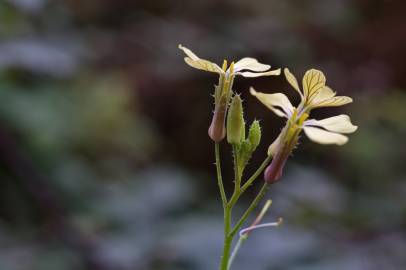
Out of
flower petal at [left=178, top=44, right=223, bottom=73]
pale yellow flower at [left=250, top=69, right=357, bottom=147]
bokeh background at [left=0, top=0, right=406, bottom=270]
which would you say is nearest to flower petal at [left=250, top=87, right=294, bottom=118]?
pale yellow flower at [left=250, top=69, right=357, bottom=147]

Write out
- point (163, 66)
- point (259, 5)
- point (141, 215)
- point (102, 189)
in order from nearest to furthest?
point (141, 215) → point (102, 189) → point (163, 66) → point (259, 5)

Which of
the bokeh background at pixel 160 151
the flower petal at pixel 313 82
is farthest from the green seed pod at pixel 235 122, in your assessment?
the bokeh background at pixel 160 151

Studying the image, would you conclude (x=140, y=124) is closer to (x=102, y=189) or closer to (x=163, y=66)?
(x=163, y=66)

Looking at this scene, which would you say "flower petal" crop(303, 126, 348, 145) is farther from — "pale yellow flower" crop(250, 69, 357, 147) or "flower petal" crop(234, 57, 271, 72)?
"flower petal" crop(234, 57, 271, 72)

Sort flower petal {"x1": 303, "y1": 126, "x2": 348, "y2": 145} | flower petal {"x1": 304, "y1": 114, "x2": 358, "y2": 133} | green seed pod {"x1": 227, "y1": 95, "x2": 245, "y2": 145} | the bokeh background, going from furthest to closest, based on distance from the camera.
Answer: the bokeh background → green seed pod {"x1": 227, "y1": 95, "x2": 245, "y2": 145} → flower petal {"x1": 304, "y1": 114, "x2": 358, "y2": 133} → flower petal {"x1": 303, "y1": 126, "x2": 348, "y2": 145}

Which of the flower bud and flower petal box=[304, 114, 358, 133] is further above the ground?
the flower bud

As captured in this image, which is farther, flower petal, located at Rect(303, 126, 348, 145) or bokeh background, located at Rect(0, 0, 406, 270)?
bokeh background, located at Rect(0, 0, 406, 270)

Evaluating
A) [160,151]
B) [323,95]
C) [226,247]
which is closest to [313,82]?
[323,95]

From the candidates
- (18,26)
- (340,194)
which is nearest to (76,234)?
(18,26)

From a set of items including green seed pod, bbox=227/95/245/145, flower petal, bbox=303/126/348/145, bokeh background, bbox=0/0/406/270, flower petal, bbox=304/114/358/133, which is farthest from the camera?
bokeh background, bbox=0/0/406/270
